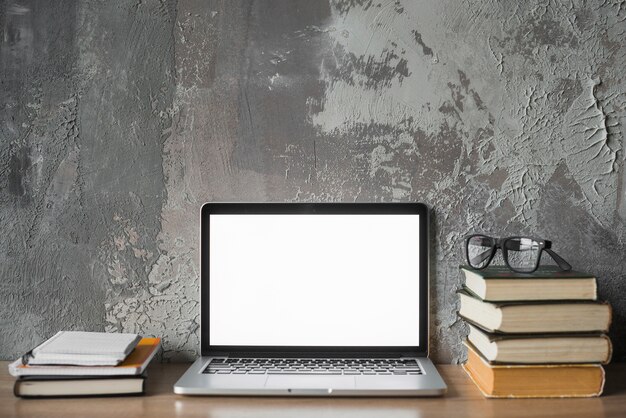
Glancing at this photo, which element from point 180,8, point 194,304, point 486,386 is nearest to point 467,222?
point 486,386

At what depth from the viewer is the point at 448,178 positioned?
4.64ft

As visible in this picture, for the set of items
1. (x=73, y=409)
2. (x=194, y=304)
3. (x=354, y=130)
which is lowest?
(x=73, y=409)

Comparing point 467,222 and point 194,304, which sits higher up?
point 467,222

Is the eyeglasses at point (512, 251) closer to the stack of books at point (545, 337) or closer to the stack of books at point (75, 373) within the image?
the stack of books at point (545, 337)

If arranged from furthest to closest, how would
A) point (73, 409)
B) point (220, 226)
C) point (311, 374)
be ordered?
point (220, 226)
point (311, 374)
point (73, 409)

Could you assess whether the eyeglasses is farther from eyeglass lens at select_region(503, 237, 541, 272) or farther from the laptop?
the laptop

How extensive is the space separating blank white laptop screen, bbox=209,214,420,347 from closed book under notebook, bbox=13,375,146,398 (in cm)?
25

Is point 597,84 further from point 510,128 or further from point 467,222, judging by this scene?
point 467,222

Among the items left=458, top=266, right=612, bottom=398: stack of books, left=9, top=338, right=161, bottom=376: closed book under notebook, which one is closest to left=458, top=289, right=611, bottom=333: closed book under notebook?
left=458, top=266, right=612, bottom=398: stack of books

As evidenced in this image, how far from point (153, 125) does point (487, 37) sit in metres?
0.79

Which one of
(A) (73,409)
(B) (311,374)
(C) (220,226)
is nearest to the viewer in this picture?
(A) (73,409)

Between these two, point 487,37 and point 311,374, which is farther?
point 487,37

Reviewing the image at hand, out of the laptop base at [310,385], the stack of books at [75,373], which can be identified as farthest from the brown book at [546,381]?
the stack of books at [75,373]

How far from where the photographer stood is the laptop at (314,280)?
137 centimetres
